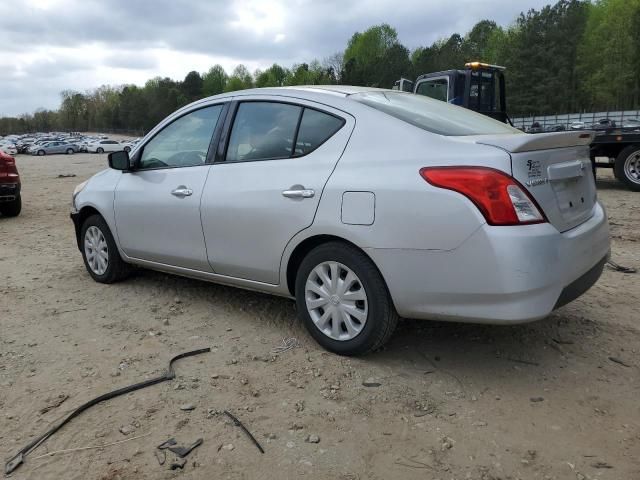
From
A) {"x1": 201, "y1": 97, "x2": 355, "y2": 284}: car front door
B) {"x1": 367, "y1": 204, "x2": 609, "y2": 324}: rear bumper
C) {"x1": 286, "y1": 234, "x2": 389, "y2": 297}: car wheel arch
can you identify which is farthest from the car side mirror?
{"x1": 367, "y1": 204, "x2": 609, "y2": 324}: rear bumper

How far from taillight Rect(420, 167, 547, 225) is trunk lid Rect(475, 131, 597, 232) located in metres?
0.06

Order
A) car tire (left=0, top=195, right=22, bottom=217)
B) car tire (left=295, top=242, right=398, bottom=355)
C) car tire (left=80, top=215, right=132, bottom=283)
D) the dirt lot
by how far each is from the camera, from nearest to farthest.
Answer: the dirt lot < car tire (left=295, top=242, right=398, bottom=355) < car tire (left=80, top=215, right=132, bottom=283) < car tire (left=0, top=195, right=22, bottom=217)

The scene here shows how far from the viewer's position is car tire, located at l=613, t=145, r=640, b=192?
37.2 feet

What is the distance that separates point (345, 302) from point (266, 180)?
3.10 feet

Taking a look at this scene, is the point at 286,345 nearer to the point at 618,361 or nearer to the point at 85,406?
the point at 85,406

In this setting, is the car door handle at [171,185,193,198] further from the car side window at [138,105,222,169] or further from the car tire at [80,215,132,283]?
the car tire at [80,215,132,283]

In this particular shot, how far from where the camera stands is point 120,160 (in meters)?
4.73

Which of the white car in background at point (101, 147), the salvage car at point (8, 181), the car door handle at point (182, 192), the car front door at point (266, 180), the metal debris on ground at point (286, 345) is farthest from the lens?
the white car in background at point (101, 147)

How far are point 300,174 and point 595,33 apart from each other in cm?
7473

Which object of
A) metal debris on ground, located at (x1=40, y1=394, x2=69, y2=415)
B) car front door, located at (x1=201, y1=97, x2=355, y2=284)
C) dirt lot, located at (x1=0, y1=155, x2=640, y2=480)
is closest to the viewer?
dirt lot, located at (x1=0, y1=155, x2=640, y2=480)

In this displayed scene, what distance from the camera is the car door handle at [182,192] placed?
4.22 meters

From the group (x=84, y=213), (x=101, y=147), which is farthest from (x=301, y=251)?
(x=101, y=147)

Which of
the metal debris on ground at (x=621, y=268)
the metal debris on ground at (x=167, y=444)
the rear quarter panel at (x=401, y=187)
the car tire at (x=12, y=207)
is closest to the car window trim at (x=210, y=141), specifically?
the rear quarter panel at (x=401, y=187)

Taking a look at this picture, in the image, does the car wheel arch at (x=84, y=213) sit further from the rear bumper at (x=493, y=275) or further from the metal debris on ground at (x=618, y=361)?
the metal debris on ground at (x=618, y=361)
